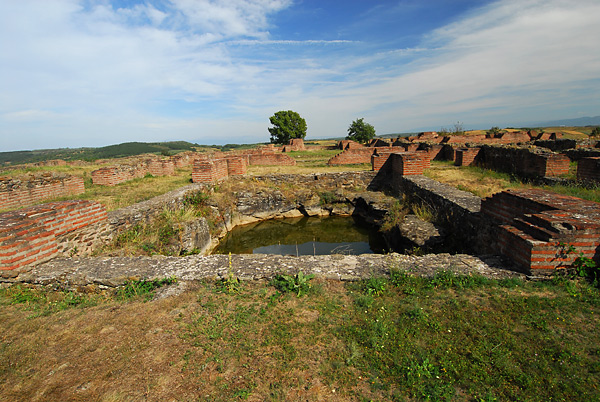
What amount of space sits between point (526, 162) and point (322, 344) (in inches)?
391

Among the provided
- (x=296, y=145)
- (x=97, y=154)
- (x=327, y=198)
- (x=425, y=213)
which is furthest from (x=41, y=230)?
(x=97, y=154)

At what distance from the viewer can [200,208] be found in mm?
8914

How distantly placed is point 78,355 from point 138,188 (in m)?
9.00

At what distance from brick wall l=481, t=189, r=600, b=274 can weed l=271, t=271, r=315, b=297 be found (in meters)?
2.51

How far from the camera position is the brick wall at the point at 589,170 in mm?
6617

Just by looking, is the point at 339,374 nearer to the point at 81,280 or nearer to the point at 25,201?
the point at 81,280

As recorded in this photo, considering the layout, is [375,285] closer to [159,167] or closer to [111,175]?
[111,175]

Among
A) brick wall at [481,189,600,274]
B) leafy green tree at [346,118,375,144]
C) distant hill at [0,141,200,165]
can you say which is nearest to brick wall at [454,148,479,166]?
brick wall at [481,189,600,274]

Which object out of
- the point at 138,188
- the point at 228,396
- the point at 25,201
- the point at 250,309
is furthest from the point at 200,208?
the point at 228,396

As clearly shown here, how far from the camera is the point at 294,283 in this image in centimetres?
333

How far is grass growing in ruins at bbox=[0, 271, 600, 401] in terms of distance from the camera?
1996 millimetres

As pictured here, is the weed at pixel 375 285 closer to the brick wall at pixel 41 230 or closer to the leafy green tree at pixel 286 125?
the brick wall at pixel 41 230

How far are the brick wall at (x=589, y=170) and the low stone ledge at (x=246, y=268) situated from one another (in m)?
5.80

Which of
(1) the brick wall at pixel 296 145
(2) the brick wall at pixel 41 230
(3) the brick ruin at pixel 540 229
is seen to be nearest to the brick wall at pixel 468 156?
(3) the brick ruin at pixel 540 229
